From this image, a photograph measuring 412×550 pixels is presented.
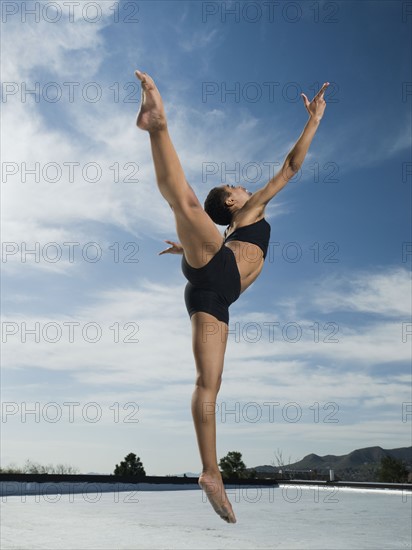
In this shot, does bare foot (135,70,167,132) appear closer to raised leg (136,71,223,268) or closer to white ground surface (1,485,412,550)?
raised leg (136,71,223,268)

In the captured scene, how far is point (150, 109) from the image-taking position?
239 centimetres

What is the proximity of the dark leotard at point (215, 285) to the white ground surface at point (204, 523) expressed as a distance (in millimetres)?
10808

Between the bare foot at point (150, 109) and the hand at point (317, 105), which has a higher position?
the hand at point (317, 105)

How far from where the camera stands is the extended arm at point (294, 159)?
2.85m

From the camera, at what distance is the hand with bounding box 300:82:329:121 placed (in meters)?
2.95

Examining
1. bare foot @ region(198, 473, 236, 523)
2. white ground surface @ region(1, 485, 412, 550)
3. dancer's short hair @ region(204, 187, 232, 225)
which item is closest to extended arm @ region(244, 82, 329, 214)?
dancer's short hair @ region(204, 187, 232, 225)

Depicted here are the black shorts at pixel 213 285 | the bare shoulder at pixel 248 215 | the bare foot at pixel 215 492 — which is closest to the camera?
the bare foot at pixel 215 492

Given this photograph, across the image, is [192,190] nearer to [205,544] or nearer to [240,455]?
[205,544]

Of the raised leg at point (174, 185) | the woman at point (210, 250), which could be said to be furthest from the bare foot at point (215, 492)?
the raised leg at point (174, 185)

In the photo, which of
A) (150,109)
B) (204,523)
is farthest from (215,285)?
(204,523)

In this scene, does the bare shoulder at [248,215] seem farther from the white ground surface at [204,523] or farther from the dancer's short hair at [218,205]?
the white ground surface at [204,523]

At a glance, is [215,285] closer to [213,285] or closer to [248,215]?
[213,285]

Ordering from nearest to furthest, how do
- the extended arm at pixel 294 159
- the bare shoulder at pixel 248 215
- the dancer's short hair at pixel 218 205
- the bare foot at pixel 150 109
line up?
the bare foot at pixel 150 109
the extended arm at pixel 294 159
the bare shoulder at pixel 248 215
the dancer's short hair at pixel 218 205

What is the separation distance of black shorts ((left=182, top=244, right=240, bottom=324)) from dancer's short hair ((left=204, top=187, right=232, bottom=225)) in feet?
1.33
